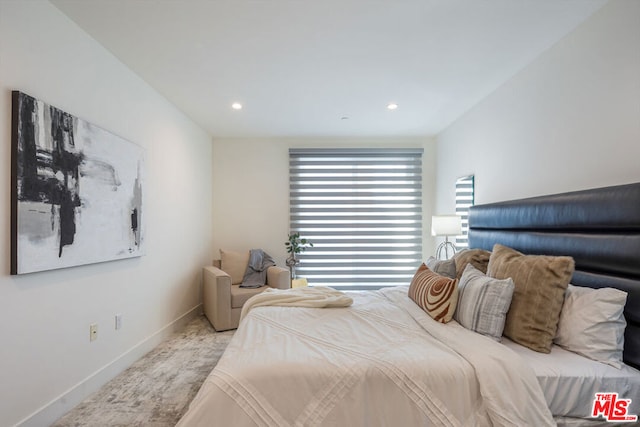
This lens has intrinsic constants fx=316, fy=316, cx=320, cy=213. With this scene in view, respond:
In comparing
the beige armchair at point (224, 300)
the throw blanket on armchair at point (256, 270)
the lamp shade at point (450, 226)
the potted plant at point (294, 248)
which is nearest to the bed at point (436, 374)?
the lamp shade at point (450, 226)

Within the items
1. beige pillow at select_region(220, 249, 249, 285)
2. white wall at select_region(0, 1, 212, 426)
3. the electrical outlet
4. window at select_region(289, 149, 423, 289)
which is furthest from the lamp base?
the electrical outlet

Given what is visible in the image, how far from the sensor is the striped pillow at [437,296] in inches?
77.6

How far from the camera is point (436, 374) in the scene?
1.40m

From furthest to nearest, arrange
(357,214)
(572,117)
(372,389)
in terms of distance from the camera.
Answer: (357,214) → (572,117) → (372,389)

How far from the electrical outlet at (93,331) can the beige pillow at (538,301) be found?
2759 millimetres

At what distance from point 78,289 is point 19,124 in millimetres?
1105

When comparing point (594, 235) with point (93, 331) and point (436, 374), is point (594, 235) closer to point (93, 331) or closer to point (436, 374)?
point (436, 374)

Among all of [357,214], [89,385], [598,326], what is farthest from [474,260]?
[89,385]

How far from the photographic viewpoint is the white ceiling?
1.95m

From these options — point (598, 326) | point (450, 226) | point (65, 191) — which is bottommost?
point (598, 326)

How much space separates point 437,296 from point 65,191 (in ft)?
8.12

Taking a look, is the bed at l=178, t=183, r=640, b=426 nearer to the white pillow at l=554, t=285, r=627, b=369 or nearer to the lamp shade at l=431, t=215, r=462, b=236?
the white pillow at l=554, t=285, r=627, b=369

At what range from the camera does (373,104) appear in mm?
3490

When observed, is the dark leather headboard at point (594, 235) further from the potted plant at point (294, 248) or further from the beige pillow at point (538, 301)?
the potted plant at point (294, 248)
